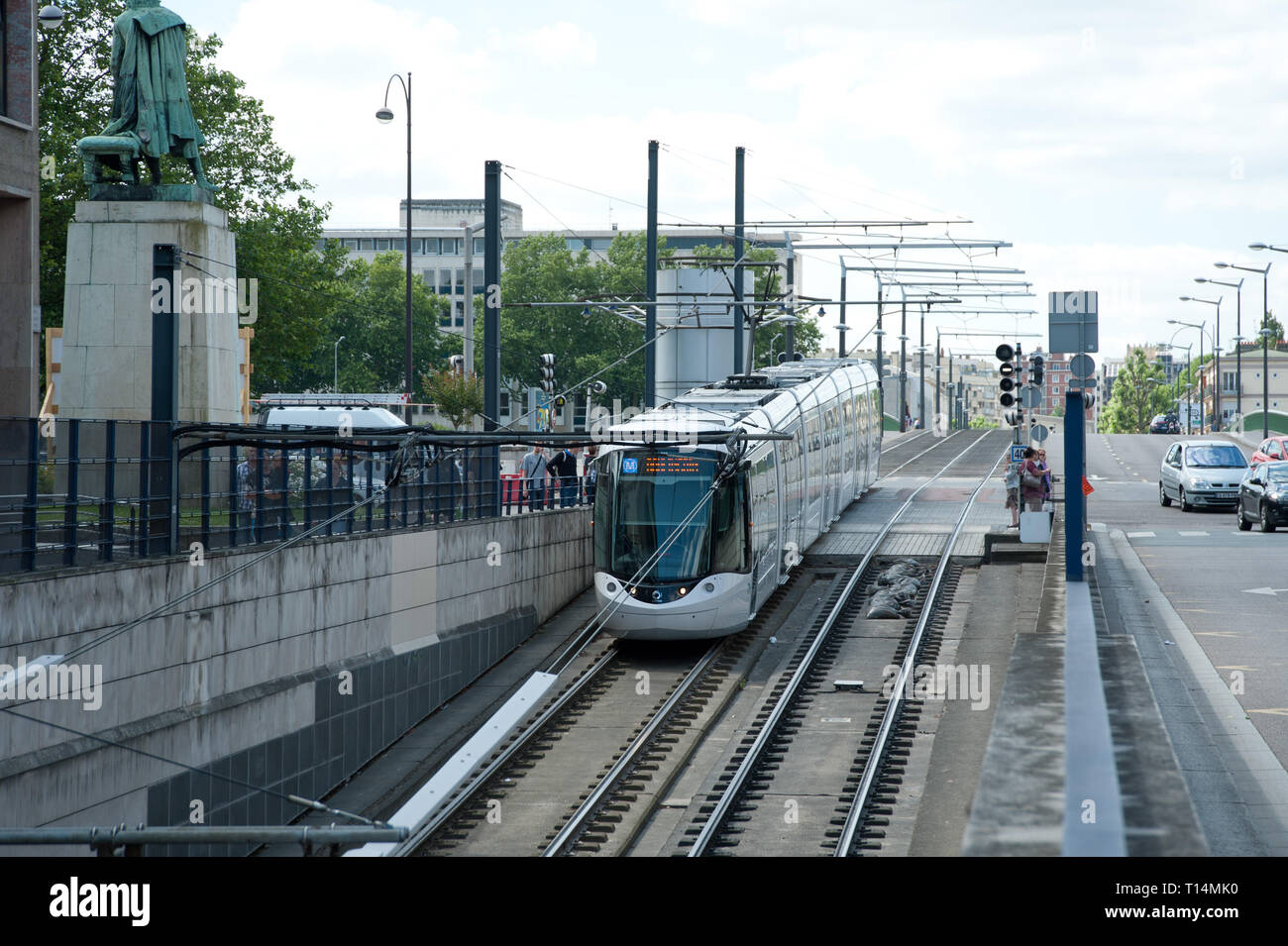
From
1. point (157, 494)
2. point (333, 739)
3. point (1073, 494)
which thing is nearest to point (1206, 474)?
point (1073, 494)

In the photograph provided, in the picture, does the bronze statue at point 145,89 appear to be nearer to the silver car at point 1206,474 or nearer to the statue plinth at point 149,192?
the statue plinth at point 149,192

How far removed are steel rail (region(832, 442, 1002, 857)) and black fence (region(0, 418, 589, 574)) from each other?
208 inches

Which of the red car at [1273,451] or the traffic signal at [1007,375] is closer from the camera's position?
the traffic signal at [1007,375]

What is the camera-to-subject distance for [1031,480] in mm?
26703

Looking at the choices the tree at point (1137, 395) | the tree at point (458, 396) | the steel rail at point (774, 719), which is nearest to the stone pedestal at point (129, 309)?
the steel rail at point (774, 719)

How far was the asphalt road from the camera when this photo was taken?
15875mm

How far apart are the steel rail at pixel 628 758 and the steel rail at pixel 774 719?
47.5 inches

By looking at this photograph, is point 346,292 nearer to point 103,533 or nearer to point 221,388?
point 221,388

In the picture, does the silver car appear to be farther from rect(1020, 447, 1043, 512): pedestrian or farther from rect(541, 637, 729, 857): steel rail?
rect(541, 637, 729, 857): steel rail

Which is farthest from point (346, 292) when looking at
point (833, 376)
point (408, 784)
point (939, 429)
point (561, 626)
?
point (408, 784)

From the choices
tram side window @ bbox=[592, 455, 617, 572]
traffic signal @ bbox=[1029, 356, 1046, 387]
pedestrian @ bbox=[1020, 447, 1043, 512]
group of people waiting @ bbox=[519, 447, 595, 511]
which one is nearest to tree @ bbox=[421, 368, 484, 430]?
group of people waiting @ bbox=[519, 447, 595, 511]

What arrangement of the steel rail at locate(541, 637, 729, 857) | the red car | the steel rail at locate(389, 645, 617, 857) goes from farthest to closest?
the red car → the steel rail at locate(389, 645, 617, 857) → the steel rail at locate(541, 637, 729, 857)

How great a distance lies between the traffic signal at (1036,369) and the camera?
2786cm

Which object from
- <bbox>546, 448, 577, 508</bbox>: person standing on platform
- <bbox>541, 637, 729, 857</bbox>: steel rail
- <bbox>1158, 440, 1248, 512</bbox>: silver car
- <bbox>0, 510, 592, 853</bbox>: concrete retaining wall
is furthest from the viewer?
<bbox>1158, 440, 1248, 512</bbox>: silver car
